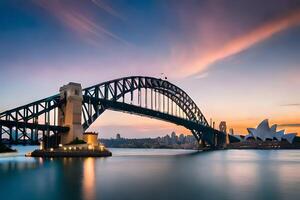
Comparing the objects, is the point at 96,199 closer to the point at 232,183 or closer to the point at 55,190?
the point at 55,190

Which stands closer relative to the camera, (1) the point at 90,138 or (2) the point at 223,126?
(1) the point at 90,138

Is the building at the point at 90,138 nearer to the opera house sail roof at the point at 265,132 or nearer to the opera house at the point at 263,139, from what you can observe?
the opera house at the point at 263,139

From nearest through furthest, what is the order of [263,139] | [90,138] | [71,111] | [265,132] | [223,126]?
1. [71,111]
2. [90,138]
3. [223,126]
4. [265,132]
5. [263,139]

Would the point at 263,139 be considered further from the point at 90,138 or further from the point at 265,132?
the point at 90,138

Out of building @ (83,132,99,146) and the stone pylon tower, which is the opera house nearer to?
building @ (83,132,99,146)

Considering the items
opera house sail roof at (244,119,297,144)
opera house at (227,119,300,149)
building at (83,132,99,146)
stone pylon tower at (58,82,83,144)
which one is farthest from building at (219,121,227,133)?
stone pylon tower at (58,82,83,144)

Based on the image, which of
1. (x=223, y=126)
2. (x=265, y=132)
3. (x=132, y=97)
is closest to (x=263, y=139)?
(x=265, y=132)

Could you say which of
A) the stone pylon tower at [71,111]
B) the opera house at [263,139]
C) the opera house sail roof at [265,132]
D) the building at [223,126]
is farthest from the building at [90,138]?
the opera house sail roof at [265,132]

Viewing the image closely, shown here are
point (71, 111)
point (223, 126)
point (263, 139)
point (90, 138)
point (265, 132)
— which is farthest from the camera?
point (263, 139)

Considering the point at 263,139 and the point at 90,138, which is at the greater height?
the point at 90,138
